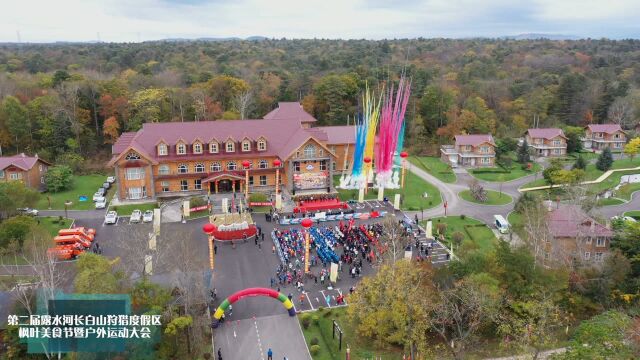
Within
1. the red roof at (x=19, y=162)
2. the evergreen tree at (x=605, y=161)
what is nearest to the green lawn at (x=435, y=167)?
the evergreen tree at (x=605, y=161)

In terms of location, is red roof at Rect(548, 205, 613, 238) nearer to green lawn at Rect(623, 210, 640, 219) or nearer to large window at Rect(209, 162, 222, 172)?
green lawn at Rect(623, 210, 640, 219)

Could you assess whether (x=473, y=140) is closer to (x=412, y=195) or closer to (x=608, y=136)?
(x=412, y=195)

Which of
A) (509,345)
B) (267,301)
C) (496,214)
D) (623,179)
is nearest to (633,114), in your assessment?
(623,179)

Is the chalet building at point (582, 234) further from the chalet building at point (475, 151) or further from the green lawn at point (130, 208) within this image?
the green lawn at point (130, 208)

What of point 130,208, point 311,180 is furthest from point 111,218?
point 311,180

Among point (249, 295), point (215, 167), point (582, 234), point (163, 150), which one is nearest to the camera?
point (249, 295)

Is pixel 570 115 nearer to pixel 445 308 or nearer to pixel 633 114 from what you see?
pixel 633 114
